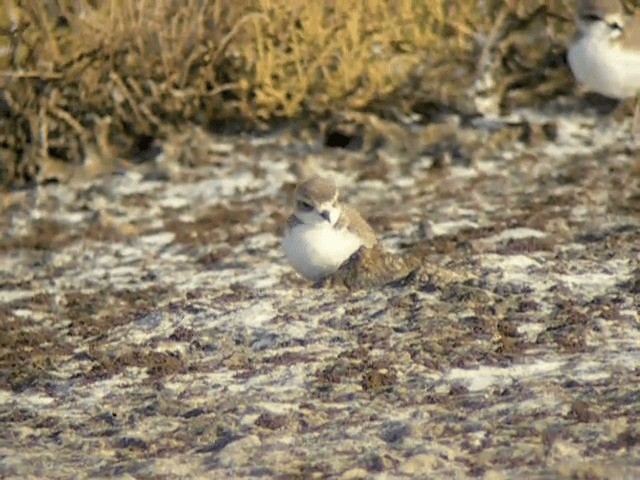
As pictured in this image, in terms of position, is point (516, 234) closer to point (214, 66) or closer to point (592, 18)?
point (592, 18)

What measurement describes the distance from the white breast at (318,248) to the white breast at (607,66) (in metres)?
3.57

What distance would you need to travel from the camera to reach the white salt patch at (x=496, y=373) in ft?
22.4

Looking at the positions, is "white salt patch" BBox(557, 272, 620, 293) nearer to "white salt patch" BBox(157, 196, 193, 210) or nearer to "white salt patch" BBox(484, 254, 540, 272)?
"white salt patch" BBox(484, 254, 540, 272)

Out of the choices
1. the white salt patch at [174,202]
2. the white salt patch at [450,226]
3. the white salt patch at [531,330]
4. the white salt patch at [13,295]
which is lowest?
the white salt patch at [13,295]

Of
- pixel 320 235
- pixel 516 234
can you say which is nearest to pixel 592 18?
pixel 516 234

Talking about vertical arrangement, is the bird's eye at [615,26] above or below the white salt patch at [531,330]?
above

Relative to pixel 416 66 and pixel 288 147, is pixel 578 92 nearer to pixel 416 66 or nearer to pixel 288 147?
pixel 416 66

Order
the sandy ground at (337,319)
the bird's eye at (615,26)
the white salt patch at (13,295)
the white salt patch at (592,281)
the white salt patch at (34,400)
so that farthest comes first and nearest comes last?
the bird's eye at (615,26), the white salt patch at (13,295), the white salt patch at (592,281), the white salt patch at (34,400), the sandy ground at (337,319)

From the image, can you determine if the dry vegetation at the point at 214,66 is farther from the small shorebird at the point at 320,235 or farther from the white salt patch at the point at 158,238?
the small shorebird at the point at 320,235

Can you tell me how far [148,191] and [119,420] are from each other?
4023mm

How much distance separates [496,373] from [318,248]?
1436 millimetres

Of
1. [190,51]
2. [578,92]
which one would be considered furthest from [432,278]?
[578,92]

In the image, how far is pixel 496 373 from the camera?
6.93 metres

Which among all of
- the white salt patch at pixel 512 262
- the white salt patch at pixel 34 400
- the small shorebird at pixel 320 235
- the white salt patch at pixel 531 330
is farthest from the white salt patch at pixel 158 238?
the white salt patch at pixel 531 330
